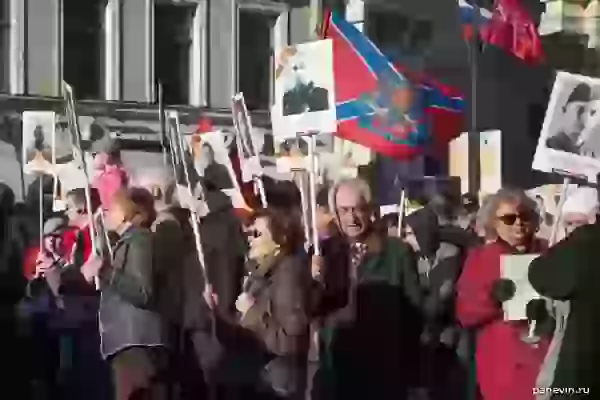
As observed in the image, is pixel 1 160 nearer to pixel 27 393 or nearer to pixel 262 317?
pixel 27 393

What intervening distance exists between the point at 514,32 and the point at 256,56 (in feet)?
1.56

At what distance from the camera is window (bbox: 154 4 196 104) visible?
4.95 feet

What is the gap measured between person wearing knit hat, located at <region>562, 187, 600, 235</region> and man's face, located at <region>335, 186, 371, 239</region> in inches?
14.4

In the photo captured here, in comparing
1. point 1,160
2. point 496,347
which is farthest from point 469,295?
point 1,160

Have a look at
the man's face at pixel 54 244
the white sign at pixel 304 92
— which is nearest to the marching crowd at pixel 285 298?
the man's face at pixel 54 244

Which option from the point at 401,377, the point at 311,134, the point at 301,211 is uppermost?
the point at 311,134

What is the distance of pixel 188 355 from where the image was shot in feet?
5.08

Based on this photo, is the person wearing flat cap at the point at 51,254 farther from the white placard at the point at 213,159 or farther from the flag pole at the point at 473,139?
the flag pole at the point at 473,139

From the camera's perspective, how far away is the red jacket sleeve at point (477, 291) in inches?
64.3

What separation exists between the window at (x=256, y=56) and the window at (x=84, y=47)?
0.23 meters

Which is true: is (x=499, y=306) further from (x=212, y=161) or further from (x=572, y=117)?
(x=212, y=161)

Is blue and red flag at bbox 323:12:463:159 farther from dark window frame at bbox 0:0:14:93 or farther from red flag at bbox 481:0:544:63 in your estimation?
dark window frame at bbox 0:0:14:93

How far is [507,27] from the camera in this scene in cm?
166

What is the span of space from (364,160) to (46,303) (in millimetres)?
588
